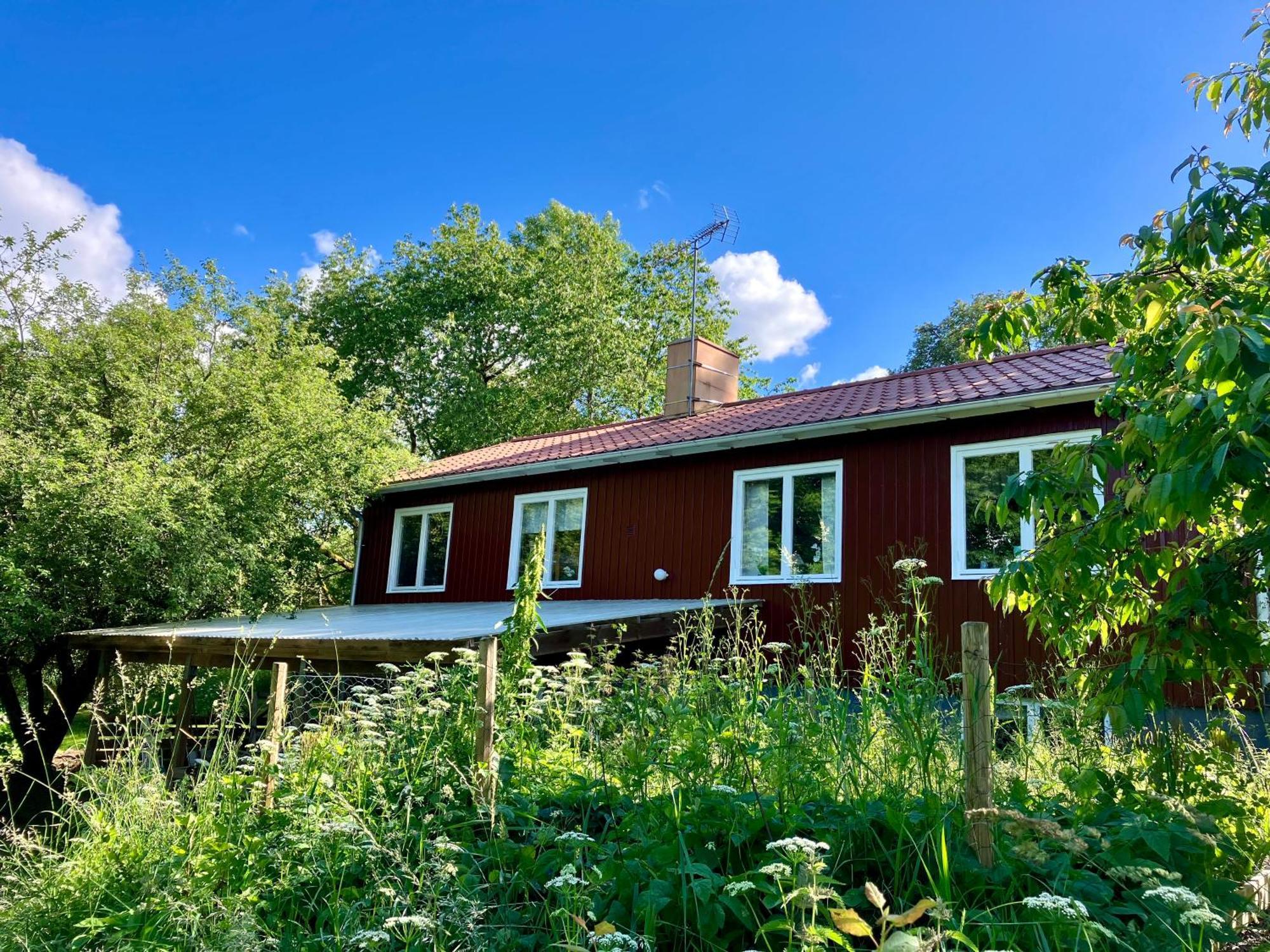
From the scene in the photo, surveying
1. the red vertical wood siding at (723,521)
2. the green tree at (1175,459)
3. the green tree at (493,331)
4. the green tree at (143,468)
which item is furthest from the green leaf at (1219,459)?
the green tree at (493,331)

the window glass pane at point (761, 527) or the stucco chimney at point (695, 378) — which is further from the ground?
the stucco chimney at point (695, 378)

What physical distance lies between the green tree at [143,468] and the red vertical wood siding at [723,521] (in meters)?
2.08

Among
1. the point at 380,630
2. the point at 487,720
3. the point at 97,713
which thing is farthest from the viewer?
the point at 380,630

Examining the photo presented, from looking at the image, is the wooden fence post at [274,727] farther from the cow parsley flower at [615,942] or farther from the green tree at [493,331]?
the green tree at [493,331]

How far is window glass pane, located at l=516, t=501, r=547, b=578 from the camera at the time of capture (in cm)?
1272

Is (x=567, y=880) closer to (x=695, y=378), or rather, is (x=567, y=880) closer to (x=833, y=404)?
(x=833, y=404)

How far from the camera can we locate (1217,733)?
3.09 m

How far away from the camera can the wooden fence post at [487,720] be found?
320cm

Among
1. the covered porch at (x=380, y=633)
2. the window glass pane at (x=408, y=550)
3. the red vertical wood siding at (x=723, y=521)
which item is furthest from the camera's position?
the window glass pane at (x=408, y=550)

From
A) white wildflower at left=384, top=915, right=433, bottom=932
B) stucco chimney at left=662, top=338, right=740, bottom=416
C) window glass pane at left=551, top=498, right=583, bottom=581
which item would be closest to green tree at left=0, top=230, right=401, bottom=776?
window glass pane at left=551, top=498, right=583, bottom=581

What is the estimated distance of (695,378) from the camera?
45.8 feet

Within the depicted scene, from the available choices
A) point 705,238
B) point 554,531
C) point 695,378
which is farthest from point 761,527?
point 705,238

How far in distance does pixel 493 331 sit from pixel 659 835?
24.5 metres

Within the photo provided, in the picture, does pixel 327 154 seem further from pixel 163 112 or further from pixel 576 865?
pixel 576 865
